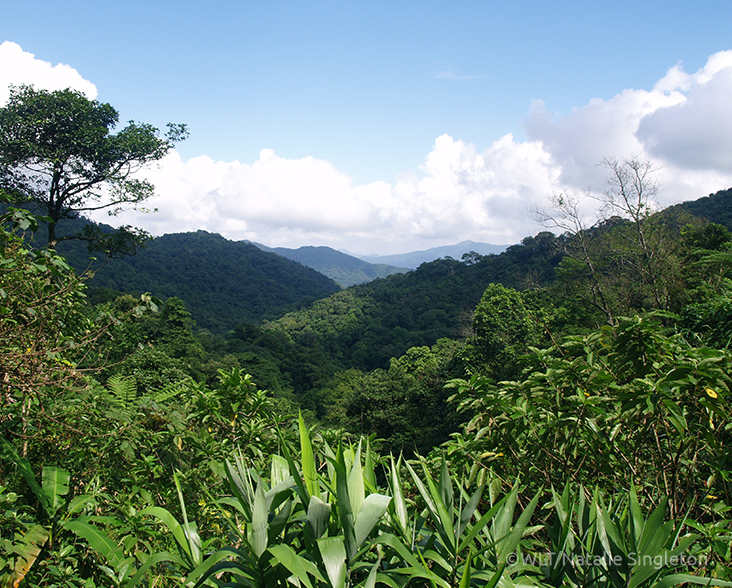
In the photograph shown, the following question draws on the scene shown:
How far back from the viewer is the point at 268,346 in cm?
4138

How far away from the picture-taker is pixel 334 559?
98 cm

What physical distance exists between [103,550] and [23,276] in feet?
6.01

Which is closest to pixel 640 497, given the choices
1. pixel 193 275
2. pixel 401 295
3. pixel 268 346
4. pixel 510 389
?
pixel 510 389

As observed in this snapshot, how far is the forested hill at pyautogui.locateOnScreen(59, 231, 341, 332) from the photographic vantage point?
61.8 meters

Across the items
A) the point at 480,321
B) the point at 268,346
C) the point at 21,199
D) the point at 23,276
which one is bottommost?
the point at 268,346

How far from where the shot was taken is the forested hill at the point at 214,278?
61.8 metres

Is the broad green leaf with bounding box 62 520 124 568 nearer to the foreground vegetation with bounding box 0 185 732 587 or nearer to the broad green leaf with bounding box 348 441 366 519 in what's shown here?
the foreground vegetation with bounding box 0 185 732 587

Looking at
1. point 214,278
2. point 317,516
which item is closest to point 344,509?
point 317,516

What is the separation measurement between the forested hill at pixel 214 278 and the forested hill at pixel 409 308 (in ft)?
44.4

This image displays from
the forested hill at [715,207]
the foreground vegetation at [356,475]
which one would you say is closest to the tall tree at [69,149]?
the foreground vegetation at [356,475]

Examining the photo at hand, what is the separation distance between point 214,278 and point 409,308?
48053 mm

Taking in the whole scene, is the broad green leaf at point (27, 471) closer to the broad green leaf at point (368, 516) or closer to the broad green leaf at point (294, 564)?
the broad green leaf at point (294, 564)

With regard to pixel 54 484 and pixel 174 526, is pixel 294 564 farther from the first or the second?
pixel 54 484

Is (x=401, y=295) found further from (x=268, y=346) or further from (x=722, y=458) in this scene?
(x=722, y=458)
